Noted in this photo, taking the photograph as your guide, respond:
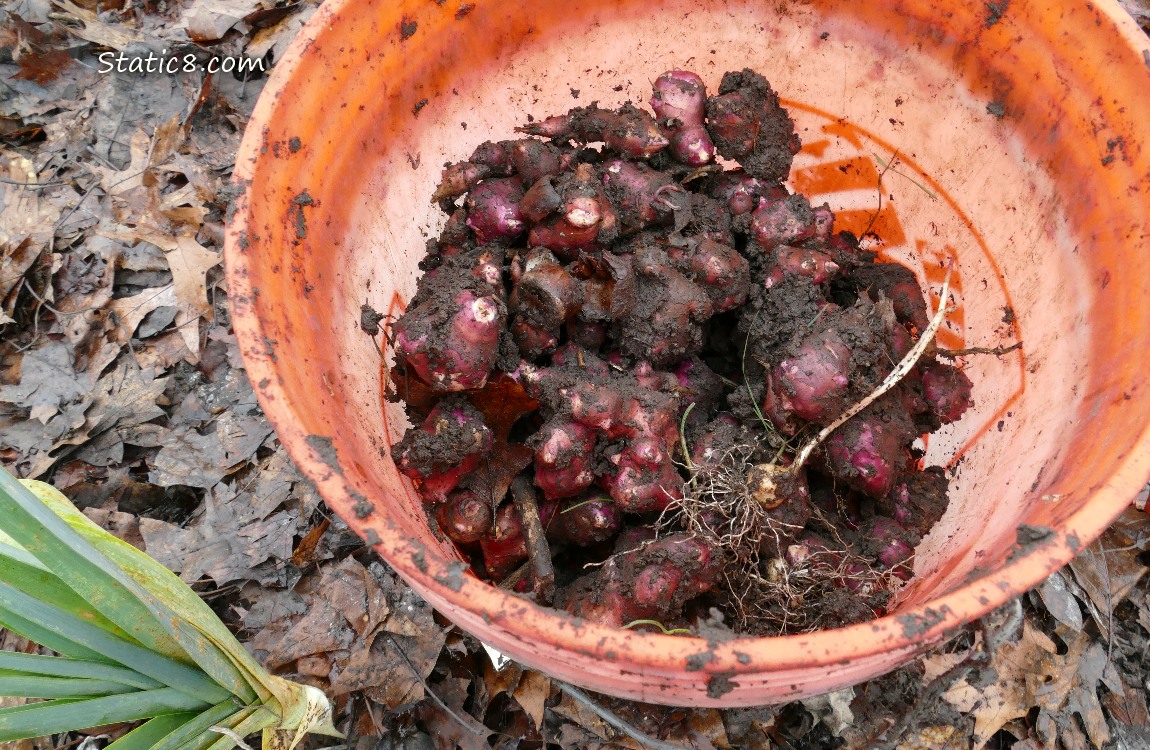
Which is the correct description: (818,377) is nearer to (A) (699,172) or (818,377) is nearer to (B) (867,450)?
(B) (867,450)

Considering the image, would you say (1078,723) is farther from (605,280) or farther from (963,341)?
(605,280)

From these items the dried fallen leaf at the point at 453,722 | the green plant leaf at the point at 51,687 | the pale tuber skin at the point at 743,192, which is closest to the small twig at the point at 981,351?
the pale tuber skin at the point at 743,192

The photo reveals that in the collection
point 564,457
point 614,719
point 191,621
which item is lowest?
point 191,621

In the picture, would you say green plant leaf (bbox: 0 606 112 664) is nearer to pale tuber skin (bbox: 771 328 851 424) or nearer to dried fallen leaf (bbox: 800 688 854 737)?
pale tuber skin (bbox: 771 328 851 424)

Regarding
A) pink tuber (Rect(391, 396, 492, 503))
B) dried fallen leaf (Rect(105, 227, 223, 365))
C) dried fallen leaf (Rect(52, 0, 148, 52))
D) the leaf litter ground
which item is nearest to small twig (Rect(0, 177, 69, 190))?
the leaf litter ground

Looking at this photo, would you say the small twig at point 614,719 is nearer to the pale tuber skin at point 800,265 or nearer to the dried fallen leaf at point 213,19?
the pale tuber skin at point 800,265

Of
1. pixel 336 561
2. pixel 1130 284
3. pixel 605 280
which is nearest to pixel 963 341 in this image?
pixel 1130 284

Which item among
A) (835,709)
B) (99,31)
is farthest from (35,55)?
(835,709)
